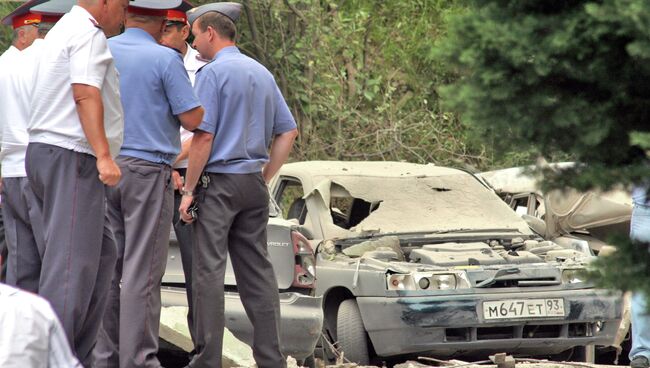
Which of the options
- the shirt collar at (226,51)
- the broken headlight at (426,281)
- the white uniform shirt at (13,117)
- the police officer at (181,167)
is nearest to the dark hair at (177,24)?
the police officer at (181,167)

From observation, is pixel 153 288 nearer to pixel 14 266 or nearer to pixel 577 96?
pixel 14 266

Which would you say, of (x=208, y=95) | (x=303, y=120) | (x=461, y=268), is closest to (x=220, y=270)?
(x=208, y=95)

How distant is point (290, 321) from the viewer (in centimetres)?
827

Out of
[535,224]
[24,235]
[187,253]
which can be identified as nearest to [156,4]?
[187,253]

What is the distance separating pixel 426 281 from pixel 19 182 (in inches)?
141

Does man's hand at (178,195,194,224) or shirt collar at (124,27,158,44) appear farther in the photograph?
man's hand at (178,195,194,224)

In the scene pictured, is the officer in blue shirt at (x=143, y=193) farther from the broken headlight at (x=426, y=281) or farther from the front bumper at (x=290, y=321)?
the broken headlight at (x=426, y=281)

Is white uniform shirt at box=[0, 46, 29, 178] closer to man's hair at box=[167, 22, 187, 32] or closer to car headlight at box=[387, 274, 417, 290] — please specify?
man's hair at box=[167, 22, 187, 32]

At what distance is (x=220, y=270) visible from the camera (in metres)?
6.77

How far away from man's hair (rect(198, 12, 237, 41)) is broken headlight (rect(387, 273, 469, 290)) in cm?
245

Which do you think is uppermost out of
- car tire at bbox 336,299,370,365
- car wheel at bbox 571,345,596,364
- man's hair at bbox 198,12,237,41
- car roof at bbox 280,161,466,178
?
man's hair at bbox 198,12,237,41


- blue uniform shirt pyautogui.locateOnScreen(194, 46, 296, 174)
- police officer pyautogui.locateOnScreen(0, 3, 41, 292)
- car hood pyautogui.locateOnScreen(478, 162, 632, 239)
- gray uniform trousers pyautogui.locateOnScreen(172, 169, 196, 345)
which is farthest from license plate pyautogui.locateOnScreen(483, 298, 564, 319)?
police officer pyautogui.locateOnScreen(0, 3, 41, 292)

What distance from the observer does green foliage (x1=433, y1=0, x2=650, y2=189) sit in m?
3.20

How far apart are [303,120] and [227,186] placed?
29.5 feet
